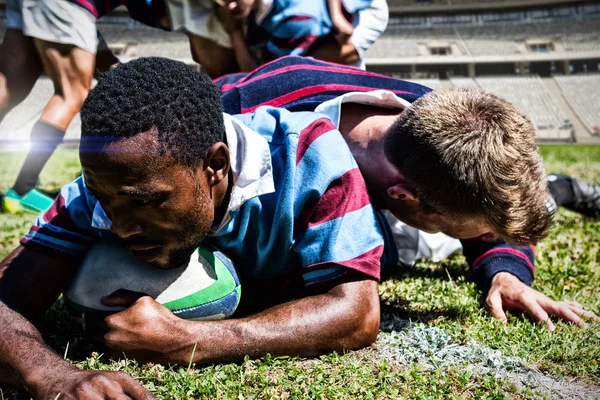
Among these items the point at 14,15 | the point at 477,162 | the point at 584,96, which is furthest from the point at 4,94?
the point at 584,96

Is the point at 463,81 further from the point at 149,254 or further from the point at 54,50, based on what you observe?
the point at 149,254

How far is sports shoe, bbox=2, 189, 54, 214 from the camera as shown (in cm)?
603

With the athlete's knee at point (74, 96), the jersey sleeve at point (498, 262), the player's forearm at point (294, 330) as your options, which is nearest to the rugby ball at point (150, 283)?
the player's forearm at point (294, 330)

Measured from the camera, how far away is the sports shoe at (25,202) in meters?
6.03

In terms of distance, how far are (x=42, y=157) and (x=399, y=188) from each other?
460 centimetres

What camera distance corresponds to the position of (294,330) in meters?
2.31

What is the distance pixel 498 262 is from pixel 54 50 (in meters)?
3.61

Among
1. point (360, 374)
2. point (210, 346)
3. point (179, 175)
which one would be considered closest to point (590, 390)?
point (360, 374)

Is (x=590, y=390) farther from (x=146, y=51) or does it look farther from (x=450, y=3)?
(x=450, y=3)

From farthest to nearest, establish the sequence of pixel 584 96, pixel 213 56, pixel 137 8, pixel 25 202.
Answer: pixel 584 96, pixel 25 202, pixel 213 56, pixel 137 8

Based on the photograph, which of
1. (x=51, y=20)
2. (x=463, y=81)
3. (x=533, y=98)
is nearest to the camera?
(x=51, y=20)

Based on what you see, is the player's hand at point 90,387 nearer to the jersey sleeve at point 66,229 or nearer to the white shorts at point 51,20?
the jersey sleeve at point 66,229

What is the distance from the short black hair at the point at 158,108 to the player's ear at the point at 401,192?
0.98 meters

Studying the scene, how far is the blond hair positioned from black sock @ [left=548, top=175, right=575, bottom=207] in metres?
2.31
